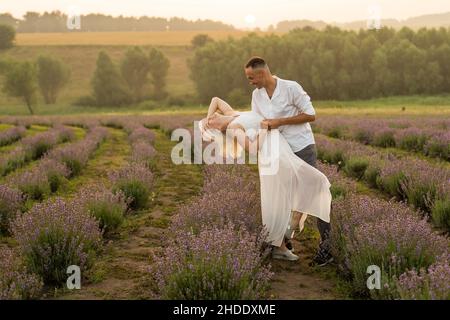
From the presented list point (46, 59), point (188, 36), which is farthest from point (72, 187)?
point (188, 36)

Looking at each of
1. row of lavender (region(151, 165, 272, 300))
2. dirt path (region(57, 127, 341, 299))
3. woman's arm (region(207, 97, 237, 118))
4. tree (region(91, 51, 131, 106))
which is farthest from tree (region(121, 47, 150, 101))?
row of lavender (region(151, 165, 272, 300))

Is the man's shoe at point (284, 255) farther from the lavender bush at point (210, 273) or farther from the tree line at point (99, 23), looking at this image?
the tree line at point (99, 23)

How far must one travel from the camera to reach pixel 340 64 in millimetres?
61281

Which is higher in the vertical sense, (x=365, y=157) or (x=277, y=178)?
(x=277, y=178)

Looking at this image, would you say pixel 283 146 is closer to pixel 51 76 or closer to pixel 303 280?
pixel 303 280

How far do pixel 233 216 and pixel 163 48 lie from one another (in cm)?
10569

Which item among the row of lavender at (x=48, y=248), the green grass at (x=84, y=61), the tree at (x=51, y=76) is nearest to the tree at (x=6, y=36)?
the green grass at (x=84, y=61)

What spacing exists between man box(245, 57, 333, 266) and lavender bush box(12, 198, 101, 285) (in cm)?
203

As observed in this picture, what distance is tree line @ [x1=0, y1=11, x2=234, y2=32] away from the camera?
5984 inches

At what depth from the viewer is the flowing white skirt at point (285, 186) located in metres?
4.73

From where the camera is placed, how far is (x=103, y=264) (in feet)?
16.5

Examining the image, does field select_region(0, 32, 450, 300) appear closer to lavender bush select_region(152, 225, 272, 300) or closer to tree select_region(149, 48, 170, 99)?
lavender bush select_region(152, 225, 272, 300)

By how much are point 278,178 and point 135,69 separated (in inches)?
2857
